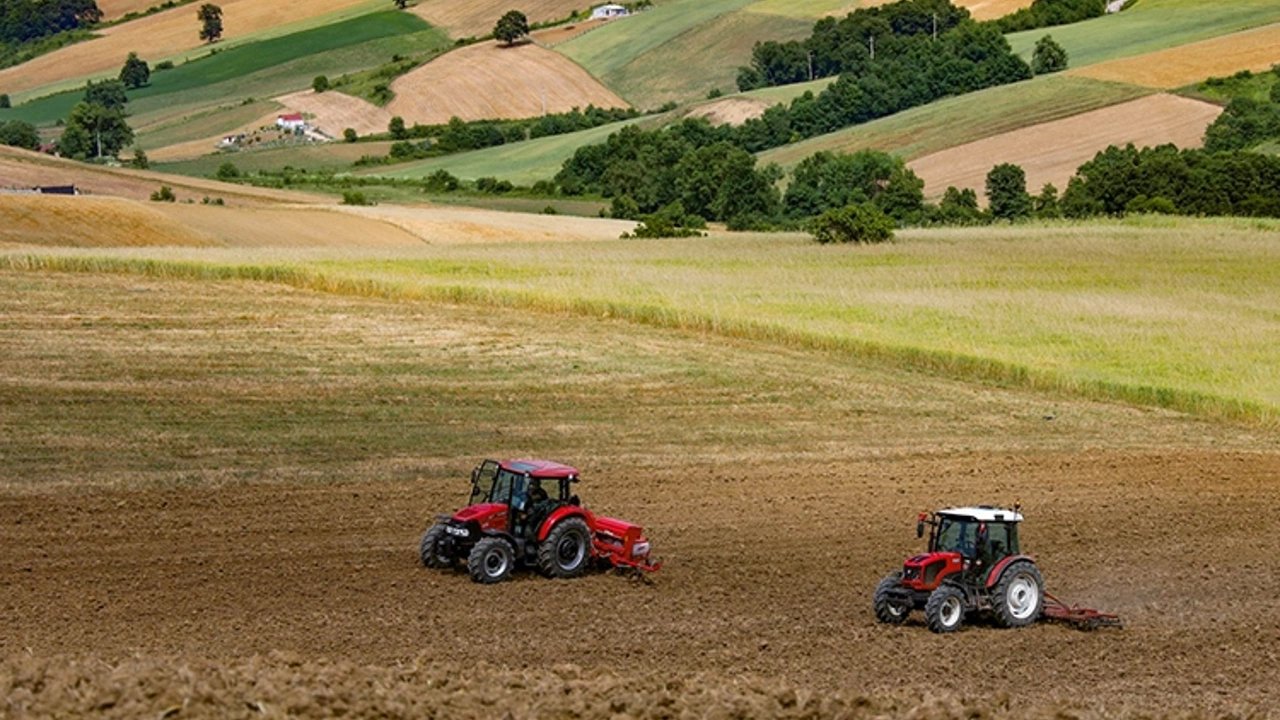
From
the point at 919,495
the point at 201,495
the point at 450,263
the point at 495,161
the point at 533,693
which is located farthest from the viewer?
the point at 495,161

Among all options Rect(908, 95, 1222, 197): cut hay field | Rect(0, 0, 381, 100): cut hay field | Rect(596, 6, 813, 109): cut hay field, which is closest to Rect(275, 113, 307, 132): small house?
Rect(596, 6, 813, 109): cut hay field

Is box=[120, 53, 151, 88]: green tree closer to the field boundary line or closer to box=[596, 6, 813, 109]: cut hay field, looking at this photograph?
box=[596, 6, 813, 109]: cut hay field

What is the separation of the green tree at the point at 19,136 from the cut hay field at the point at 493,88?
82.1ft

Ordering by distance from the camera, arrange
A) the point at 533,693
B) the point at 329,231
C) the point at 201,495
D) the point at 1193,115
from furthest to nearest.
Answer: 1. the point at 1193,115
2. the point at 329,231
3. the point at 201,495
4. the point at 533,693

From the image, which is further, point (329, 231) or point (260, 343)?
point (329, 231)

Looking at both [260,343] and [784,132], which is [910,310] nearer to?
[260,343]

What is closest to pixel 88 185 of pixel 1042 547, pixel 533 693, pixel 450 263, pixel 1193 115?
pixel 450 263

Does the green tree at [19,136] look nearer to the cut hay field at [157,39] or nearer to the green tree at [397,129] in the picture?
the green tree at [397,129]

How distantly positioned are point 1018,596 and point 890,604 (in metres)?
1.30

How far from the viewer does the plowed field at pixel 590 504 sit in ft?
47.4

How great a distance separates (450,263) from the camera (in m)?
54.8

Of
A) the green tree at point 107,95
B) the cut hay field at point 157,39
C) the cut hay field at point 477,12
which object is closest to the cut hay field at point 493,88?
the cut hay field at point 477,12

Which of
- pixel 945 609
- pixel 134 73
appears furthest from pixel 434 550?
pixel 134 73

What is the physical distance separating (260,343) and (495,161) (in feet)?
280
